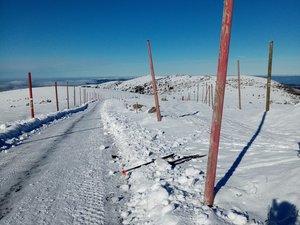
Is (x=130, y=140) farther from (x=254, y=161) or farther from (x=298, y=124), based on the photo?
Answer: (x=298, y=124)

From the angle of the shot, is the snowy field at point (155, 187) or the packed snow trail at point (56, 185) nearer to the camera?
the snowy field at point (155, 187)

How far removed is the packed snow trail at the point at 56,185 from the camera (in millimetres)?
4074

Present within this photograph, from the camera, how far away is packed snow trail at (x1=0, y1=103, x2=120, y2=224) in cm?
407

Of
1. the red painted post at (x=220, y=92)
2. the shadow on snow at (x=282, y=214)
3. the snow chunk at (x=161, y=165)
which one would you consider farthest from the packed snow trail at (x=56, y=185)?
the shadow on snow at (x=282, y=214)

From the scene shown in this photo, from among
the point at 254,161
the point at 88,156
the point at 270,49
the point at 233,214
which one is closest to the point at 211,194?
the point at 233,214

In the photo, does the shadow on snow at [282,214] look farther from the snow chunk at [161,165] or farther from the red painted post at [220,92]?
the snow chunk at [161,165]

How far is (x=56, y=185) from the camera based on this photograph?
17.6 ft

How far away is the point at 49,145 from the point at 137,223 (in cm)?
662

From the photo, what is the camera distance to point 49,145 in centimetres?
940

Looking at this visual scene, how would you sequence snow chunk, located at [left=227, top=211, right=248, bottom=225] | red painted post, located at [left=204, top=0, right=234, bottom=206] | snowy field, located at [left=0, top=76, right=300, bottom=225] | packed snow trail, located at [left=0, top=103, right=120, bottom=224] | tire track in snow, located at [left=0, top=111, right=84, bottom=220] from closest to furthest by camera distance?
snow chunk, located at [left=227, top=211, right=248, bottom=225] → red painted post, located at [left=204, top=0, right=234, bottom=206] → snowy field, located at [left=0, top=76, right=300, bottom=225] → packed snow trail, located at [left=0, top=103, right=120, bottom=224] → tire track in snow, located at [left=0, top=111, right=84, bottom=220]

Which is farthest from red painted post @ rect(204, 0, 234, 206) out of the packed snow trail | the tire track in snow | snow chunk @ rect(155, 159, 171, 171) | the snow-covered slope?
the tire track in snow

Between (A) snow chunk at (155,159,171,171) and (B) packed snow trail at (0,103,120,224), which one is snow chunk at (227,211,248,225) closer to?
(B) packed snow trail at (0,103,120,224)

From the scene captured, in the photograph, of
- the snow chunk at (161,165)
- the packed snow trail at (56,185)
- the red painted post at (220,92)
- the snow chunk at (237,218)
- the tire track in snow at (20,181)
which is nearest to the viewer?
the snow chunk at (237,218)

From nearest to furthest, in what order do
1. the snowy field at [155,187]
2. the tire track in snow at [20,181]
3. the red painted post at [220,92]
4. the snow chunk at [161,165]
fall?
the red painted post at [220,92], the snowy field at [155,187], the tire track in snow at [20,181], the snow chunk at [161,165]
